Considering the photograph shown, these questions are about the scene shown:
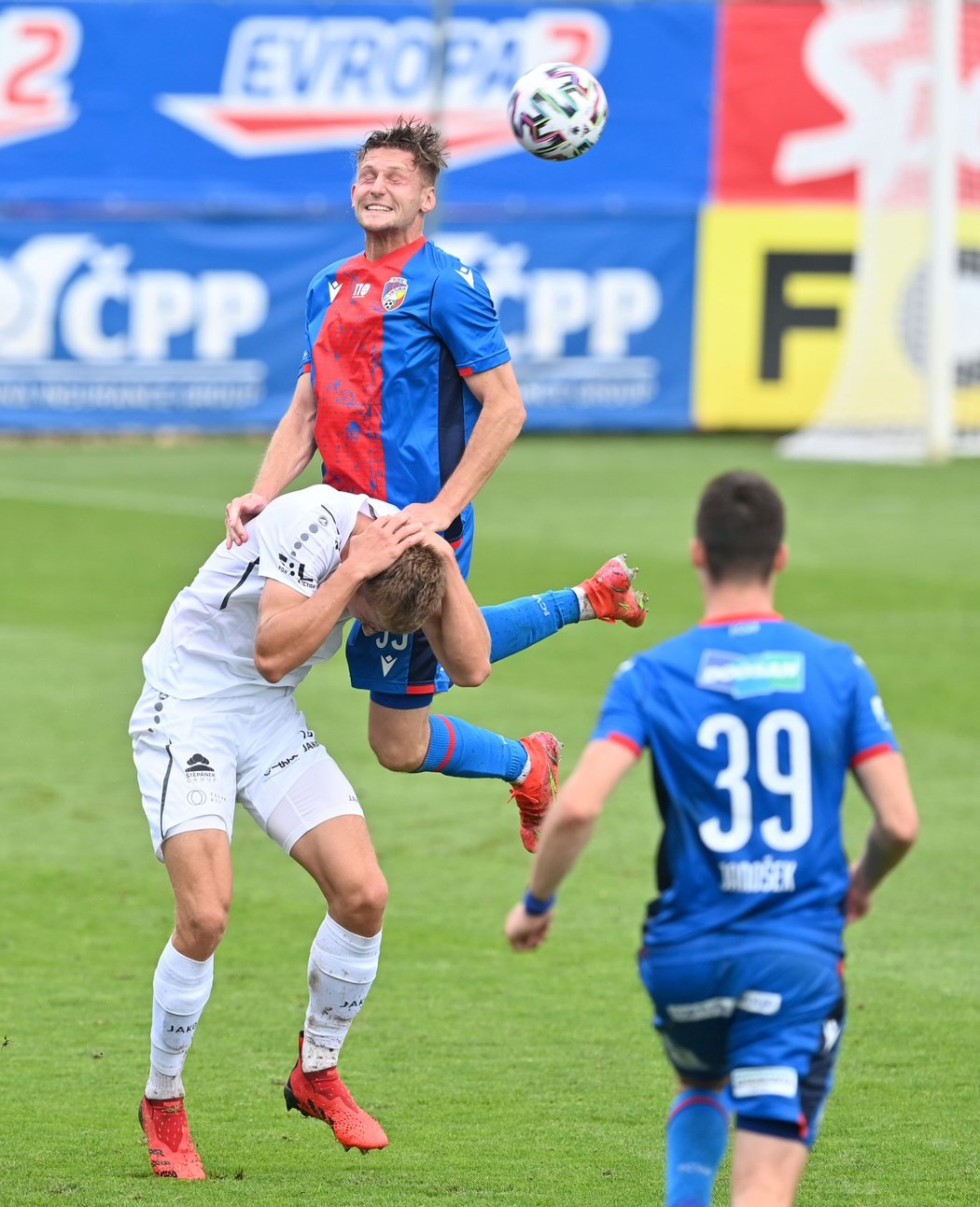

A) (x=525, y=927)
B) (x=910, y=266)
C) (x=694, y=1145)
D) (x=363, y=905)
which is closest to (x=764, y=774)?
(x=525, y=927)

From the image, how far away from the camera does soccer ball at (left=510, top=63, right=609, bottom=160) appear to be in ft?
25.1

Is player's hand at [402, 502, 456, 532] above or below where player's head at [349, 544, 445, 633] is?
above

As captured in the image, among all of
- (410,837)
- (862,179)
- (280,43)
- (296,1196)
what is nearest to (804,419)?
(862,179)

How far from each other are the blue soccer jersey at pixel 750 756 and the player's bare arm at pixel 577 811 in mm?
42

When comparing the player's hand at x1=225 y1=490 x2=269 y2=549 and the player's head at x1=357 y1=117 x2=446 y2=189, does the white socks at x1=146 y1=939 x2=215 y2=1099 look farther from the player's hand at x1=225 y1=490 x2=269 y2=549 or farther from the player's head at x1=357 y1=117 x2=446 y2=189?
the player's head at x1=357 y1=117 x2=446 y2=189

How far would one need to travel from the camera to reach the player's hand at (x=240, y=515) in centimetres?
587

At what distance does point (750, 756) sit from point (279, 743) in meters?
2.06

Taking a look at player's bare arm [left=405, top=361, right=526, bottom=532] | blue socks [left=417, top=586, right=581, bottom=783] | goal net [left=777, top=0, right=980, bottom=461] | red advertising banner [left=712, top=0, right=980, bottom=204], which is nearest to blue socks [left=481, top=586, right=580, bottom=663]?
blue socks [left=417, top=586, right=581, bottom=783]

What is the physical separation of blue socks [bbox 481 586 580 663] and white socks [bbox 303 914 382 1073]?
1.25 metres

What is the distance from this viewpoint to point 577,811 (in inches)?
157

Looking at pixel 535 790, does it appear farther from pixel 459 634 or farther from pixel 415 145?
pixel 415 145

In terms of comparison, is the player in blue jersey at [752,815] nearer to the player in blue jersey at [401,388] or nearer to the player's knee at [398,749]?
the player in blue jersey at [401,388]

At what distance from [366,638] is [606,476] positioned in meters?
16.3

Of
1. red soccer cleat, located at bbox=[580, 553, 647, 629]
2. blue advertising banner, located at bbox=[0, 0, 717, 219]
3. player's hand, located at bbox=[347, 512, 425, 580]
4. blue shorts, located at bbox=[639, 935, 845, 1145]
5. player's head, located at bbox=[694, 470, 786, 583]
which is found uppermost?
blue advertising banner, located at bbox=[0, 0, 717, 219]
